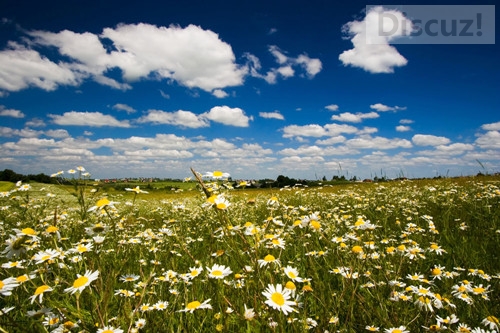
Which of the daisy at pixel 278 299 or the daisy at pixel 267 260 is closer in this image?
the daisy at pixel 278 299

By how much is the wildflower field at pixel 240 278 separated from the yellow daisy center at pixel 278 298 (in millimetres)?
18

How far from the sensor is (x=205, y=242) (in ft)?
17.0

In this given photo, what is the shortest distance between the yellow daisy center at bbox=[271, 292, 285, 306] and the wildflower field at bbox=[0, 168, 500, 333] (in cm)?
2

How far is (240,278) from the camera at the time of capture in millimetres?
2541

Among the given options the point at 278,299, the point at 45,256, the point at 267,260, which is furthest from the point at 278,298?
the point at 45,256

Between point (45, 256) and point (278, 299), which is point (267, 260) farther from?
point (45, 256)

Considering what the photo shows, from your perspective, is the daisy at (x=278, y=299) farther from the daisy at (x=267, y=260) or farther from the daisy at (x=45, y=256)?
the daisy at (x=45, y=256)

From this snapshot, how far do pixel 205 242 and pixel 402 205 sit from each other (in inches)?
180

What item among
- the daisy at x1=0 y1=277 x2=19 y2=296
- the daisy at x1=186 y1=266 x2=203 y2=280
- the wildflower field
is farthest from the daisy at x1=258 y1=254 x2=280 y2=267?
the daisy at x1=0 y1=277 x2=19 y2=296

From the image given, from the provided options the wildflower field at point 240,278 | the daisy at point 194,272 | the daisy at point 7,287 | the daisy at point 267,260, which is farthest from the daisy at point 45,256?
the daisy at point 267,260

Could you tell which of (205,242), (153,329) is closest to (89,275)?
(153,329)

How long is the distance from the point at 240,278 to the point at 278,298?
104 centimetres

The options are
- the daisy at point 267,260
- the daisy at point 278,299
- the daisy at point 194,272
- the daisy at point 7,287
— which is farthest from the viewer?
the daisy at point 194,272

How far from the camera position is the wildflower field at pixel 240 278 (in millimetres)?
1729
